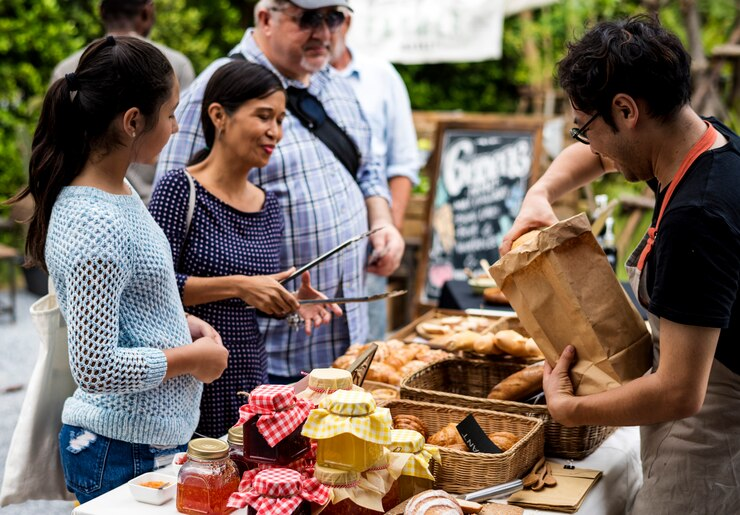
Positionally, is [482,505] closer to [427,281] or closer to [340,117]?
[340,117]

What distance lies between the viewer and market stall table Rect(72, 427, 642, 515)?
1766 mm

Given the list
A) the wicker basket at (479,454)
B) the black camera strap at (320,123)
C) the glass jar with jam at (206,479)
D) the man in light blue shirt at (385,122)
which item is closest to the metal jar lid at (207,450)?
the glass jar with jam at (206,479)

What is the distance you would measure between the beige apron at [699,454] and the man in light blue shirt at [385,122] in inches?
94.6

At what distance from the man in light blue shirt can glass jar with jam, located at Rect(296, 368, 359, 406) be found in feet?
8.15

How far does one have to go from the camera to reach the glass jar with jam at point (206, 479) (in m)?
1.66

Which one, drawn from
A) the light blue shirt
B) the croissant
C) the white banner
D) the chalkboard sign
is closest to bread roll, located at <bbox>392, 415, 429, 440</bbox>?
the croissant

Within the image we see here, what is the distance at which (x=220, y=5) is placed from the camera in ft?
31.7

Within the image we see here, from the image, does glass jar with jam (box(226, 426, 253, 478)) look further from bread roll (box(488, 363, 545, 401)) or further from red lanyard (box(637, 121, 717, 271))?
red lanyard (box(637, 121, 717, 271))

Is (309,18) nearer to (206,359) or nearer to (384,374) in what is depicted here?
(384,374)

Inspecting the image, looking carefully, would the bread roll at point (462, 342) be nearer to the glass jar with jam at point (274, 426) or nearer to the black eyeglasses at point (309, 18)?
the glass jar with jam at point (274, 426)

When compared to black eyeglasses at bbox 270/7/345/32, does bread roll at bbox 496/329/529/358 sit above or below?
below

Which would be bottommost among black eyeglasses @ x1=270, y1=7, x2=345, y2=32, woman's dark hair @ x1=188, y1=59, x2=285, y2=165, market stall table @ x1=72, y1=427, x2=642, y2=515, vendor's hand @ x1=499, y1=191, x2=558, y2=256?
market stall table @ x1=72, y1=427, x2=642, y2=515

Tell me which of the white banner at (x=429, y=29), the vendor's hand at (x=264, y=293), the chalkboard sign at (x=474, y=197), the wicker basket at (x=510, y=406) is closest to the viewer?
the wicker basket at (x=510, y=406)

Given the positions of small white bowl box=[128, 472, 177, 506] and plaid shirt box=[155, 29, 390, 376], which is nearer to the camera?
small white bowl box=[128, 472, 177, 506]
